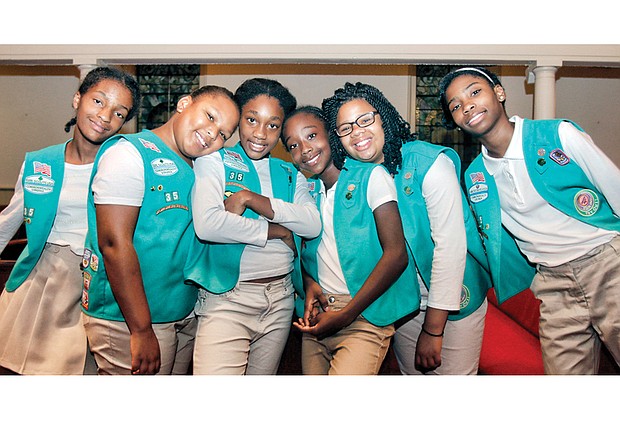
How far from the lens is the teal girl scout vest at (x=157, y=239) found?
2.26 m

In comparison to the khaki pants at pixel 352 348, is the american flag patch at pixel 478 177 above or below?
above

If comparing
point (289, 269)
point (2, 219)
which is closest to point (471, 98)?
point (289, 269)

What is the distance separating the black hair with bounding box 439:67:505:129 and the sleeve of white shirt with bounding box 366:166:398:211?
0.35 metres

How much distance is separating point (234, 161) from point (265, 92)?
31 cm

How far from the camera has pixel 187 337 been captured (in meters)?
2.39

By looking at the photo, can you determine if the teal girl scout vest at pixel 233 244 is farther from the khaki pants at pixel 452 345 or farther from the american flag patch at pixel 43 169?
the american flag patch at pixel 43 169

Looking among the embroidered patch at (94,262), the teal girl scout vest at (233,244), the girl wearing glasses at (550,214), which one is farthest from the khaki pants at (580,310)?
the embroidered patch at (94,262)

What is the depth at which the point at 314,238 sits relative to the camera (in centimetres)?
238

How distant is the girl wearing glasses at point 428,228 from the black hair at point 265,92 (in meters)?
0.15

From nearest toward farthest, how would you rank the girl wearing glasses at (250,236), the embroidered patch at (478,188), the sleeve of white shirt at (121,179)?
the sleeve of white shirt at (121,179) < the girl wearing glasses at (250,236) < the embroidered patch at (478,188)

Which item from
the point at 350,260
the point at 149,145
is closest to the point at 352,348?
the point at 350,260

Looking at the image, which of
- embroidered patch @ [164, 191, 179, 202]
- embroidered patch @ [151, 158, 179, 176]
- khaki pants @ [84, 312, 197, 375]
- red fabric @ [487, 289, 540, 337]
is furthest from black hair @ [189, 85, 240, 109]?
red fabric @ [487, 289, 540, 337]

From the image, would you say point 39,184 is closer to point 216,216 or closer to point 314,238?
point 216,216
